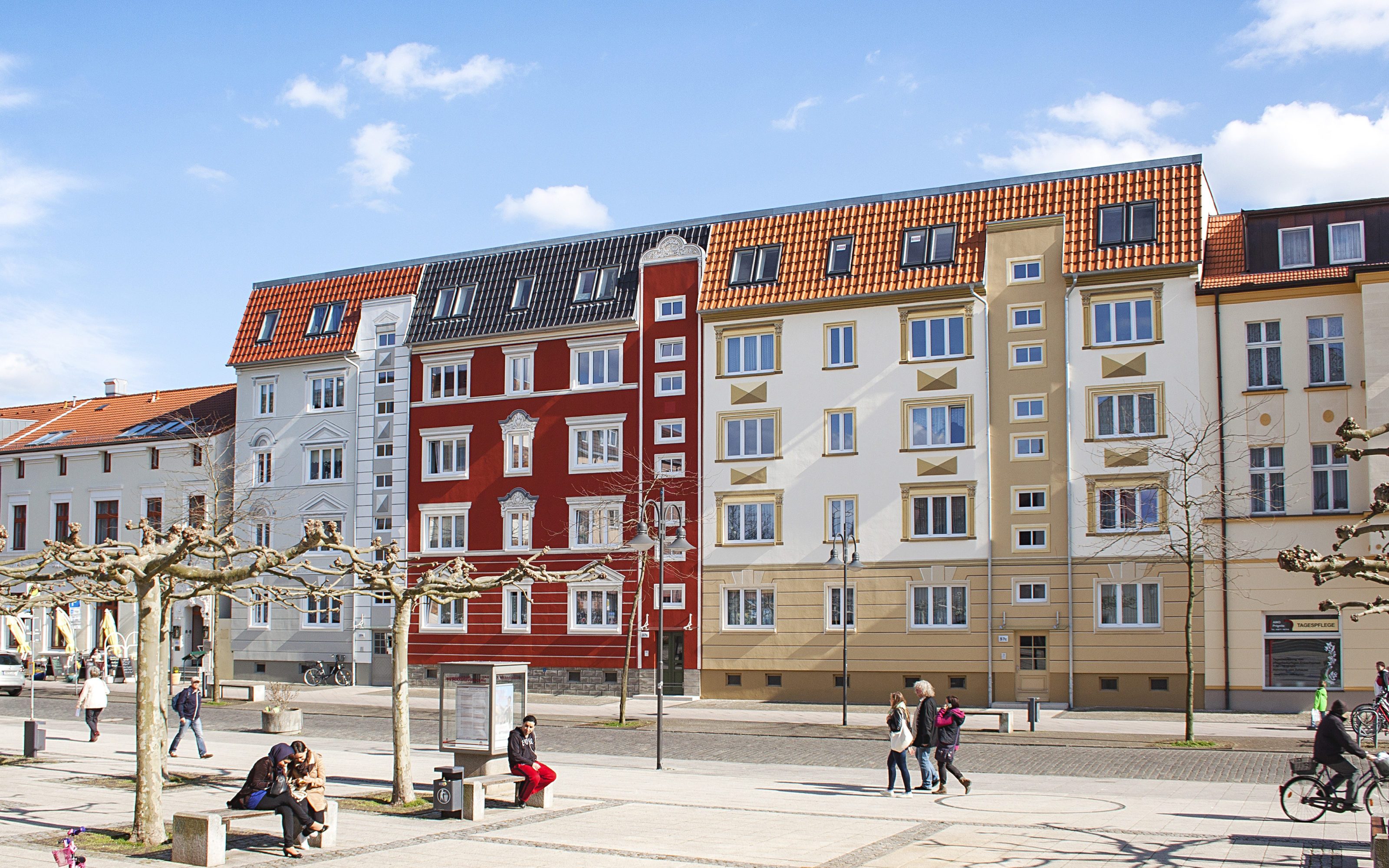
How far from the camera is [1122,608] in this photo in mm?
40562

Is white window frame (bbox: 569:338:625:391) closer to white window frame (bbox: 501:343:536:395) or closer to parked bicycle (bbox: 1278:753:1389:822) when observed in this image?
white window frame (bbox: 501:343:536:395)

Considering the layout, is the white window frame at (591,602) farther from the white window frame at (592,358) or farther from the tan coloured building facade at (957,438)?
the white window frame at (592,358)

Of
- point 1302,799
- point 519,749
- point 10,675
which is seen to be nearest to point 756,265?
point 519,749

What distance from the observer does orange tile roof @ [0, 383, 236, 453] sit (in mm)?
59281

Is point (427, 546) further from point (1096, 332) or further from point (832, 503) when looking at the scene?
point (1096, 332)

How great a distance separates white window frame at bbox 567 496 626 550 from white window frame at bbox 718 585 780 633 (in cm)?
438

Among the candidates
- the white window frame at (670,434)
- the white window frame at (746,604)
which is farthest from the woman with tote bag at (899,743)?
the white window frame at (670,434)

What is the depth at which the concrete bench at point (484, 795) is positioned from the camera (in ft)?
62.1

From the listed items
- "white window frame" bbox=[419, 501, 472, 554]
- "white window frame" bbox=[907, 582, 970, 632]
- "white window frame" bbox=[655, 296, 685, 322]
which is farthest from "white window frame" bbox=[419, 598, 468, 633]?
"white window frame" bbox=[907, 582, 970, 632]

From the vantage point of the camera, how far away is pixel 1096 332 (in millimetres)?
41688

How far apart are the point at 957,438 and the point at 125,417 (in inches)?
1643

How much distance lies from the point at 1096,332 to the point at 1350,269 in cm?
745

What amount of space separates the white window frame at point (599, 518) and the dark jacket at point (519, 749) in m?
26.9

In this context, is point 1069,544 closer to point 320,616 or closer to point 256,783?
point 256,783
